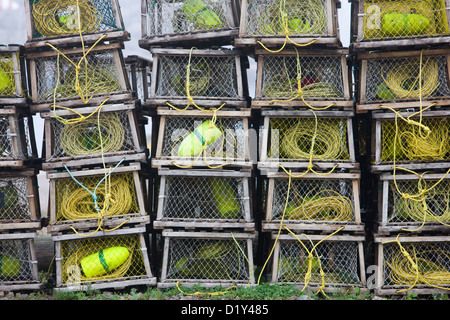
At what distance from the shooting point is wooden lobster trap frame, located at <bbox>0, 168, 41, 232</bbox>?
4660 millimetres

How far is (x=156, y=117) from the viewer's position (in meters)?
5.31

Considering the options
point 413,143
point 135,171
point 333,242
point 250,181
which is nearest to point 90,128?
point 135,171

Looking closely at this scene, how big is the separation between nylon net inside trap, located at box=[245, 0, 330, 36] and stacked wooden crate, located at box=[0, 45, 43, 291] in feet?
8.16

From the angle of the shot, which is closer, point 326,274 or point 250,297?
point 250,297

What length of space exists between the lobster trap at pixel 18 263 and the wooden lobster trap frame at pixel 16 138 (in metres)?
0.77

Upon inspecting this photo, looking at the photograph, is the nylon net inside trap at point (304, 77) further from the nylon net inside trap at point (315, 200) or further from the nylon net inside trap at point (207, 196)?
the nylon net inside trap at point (207, 196)

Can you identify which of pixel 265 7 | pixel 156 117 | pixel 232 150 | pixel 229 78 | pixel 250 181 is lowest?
pixel 250 181

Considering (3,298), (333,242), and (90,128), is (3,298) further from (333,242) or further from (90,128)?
(333,242)

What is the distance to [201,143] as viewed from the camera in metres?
4.50

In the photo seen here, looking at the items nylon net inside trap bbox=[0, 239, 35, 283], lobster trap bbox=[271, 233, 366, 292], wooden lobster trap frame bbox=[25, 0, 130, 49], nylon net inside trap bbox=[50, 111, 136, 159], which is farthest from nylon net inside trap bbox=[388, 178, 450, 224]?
nylon net inside trap bbox=[0, 239, 35, 283]

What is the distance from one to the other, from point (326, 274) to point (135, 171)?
87.6 inches

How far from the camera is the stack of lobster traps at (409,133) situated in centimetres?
433

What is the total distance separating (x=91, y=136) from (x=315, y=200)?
2435 mm

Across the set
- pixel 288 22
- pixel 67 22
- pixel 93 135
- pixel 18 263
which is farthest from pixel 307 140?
pixel 18 263
